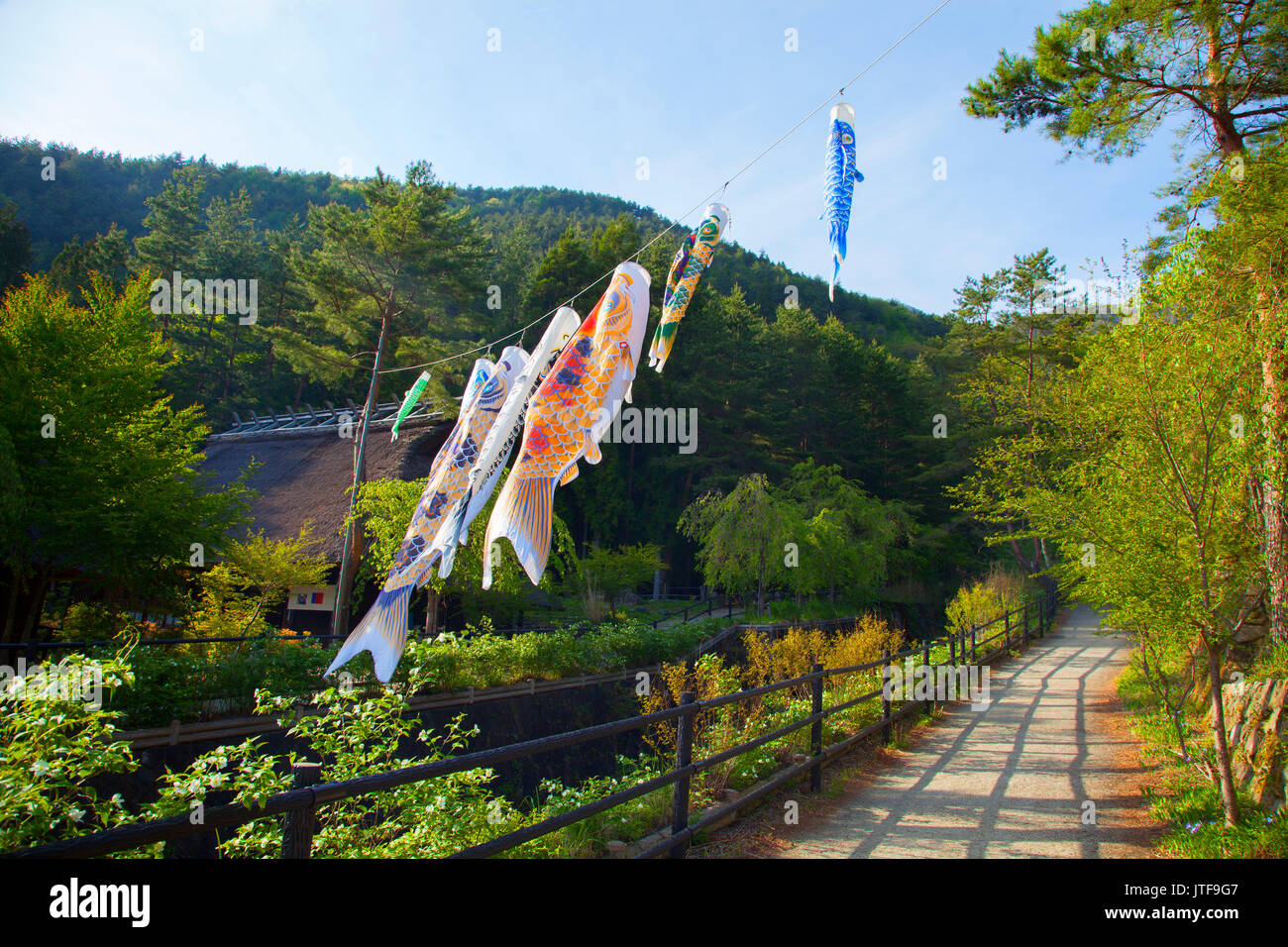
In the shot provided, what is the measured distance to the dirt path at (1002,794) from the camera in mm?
4309

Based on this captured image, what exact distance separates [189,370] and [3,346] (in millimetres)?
22854

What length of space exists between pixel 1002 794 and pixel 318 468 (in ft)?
58.8

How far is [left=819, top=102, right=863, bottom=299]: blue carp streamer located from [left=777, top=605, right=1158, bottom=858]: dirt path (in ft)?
11.8

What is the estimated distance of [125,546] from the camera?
9.75 meters

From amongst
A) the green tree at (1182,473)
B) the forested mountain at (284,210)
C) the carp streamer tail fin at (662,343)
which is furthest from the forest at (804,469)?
the forested mountain at (284,210)

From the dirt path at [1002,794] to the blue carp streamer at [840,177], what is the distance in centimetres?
359

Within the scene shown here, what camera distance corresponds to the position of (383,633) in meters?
4.55

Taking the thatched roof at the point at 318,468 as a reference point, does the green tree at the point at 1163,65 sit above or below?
above

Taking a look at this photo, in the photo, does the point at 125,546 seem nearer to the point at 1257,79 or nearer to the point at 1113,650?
the point at 1257,79

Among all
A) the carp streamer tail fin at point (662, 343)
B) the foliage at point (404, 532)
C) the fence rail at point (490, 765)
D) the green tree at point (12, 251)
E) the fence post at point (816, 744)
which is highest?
the green tree at point (12, 251)

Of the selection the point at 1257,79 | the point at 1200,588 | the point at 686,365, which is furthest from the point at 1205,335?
the point at 686,365

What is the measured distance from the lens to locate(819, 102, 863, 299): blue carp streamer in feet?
16.3

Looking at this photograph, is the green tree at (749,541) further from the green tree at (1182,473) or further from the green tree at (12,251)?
the green tree at (12,251)
